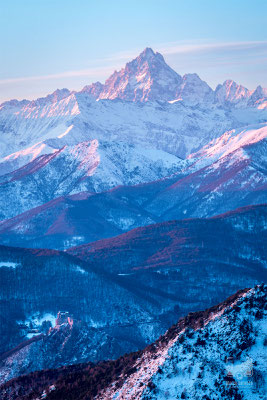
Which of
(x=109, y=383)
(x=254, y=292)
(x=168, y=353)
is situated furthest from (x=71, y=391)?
(x=254, y=292)

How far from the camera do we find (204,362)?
11200 cm

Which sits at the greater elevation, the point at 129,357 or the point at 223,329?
the point at 223,329

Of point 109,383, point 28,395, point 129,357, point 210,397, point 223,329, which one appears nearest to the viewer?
point 210,397

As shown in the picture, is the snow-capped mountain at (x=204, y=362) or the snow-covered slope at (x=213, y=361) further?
the snow-capped mountain at (x=204, y=362)

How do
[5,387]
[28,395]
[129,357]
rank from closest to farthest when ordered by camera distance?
1. [129,357]
2. [28,395]
3. [5,387]

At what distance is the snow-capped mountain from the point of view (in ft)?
358

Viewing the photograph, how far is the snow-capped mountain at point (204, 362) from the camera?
358ft

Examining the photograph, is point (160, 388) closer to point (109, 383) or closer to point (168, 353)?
point (168, 353)

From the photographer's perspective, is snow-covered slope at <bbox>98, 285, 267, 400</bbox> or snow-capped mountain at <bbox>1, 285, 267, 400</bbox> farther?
snow-capped mountain at <bbox>1, 285, 267, 400</bbox>

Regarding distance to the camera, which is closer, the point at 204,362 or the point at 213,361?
the point at 213,361

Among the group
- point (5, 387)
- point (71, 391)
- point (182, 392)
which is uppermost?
point (182, 392)

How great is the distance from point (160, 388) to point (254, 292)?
1619 centimetres

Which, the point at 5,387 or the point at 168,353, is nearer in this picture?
the point at 168,353

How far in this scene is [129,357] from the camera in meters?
132
